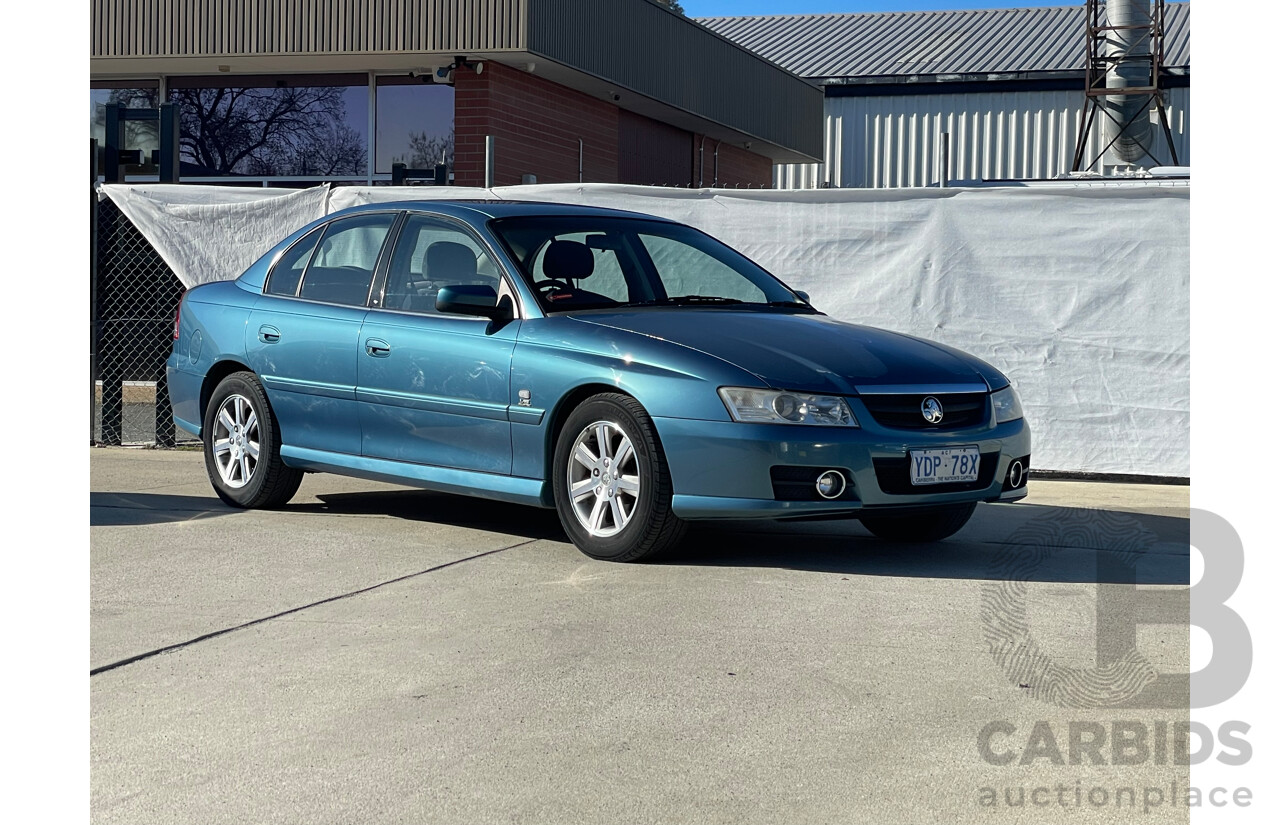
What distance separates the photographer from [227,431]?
793 centimetres

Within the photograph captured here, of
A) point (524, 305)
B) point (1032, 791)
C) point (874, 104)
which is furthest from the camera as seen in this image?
point (874, 104)

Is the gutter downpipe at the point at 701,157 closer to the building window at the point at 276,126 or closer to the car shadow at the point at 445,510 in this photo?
the building window at the point at 276,126

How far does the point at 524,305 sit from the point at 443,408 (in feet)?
1.98

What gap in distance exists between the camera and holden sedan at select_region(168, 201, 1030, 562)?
5.91m

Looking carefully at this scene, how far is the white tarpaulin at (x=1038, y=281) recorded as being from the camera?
30.4 ft

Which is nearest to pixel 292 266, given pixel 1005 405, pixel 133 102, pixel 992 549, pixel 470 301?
pixel 470 301

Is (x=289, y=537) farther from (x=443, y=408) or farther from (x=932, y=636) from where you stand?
(x=932, y=636)

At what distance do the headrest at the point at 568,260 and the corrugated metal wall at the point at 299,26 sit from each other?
8.22 m

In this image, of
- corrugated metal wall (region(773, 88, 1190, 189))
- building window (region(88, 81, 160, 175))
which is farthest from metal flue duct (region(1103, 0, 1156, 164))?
building window (region(88, 81, 160, 175))

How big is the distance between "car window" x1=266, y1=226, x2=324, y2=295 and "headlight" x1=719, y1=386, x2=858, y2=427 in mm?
2911

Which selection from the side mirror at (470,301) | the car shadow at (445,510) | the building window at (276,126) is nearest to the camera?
the side mirror at (470,301)

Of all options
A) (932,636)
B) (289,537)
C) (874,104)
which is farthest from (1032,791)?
(874,104)

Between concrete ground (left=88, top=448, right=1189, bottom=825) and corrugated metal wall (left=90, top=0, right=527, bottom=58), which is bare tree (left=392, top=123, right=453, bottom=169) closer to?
corrugated metal wall (left=90, top=0, right=527, bottom=58)

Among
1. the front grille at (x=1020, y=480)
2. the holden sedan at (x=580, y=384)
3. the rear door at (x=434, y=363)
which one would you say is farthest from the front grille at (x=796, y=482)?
the rear door at (x=434, y=363)
